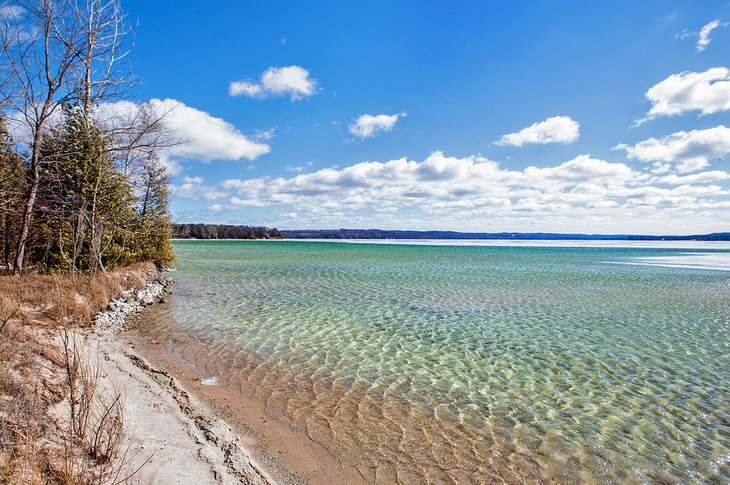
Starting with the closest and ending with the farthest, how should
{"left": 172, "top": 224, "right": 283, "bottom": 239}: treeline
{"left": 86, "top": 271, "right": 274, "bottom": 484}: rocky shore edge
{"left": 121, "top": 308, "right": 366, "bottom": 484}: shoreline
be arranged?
{"left": 86, "top": 271, "right": 274, "bottom": 484}: rocky shore edge
{"left": 121, "top": 308, "right": 366, "bottom": 484}: shoreline
{"left": 172, "top": 224, "right": 283, "bottom": 239}: treeline

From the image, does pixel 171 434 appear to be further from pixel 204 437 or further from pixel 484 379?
pixel 484 379

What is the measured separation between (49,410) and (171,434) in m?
1.35

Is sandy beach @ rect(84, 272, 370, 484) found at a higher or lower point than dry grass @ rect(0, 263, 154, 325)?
lower

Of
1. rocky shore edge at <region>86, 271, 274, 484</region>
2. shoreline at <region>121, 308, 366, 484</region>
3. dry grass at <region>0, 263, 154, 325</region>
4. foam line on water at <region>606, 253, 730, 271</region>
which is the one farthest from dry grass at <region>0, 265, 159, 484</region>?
Answer: foam line on water at <region>606, 253, 730, 271</region>

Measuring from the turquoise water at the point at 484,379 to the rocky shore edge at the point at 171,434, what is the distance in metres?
1.10

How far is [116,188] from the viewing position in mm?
14945

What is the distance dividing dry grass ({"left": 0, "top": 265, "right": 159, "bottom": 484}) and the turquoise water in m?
2.52

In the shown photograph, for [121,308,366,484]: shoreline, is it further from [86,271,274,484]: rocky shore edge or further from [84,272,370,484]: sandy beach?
[86,271,274,484]: rocky shore edge

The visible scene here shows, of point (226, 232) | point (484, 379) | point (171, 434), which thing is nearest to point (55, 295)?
point (171, 434)

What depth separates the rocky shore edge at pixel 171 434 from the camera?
3.70 meters

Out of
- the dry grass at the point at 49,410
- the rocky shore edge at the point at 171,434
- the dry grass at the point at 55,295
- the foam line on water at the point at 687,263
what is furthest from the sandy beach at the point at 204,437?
the foam line on water at the point at 687,263

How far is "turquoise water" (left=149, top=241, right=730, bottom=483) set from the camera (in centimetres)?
470

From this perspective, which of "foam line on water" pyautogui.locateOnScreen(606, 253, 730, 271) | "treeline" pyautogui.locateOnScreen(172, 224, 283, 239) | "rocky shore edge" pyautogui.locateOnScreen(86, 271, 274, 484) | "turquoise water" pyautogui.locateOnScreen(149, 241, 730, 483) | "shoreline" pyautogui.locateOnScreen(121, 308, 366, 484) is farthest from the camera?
"treeline" pyautogui.locateOnScreen(172, 224, 283, 239)

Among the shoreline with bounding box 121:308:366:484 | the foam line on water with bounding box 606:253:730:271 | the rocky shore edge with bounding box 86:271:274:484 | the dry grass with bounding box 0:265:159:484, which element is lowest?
the foam line on water with bounding box 606:253:730:271
